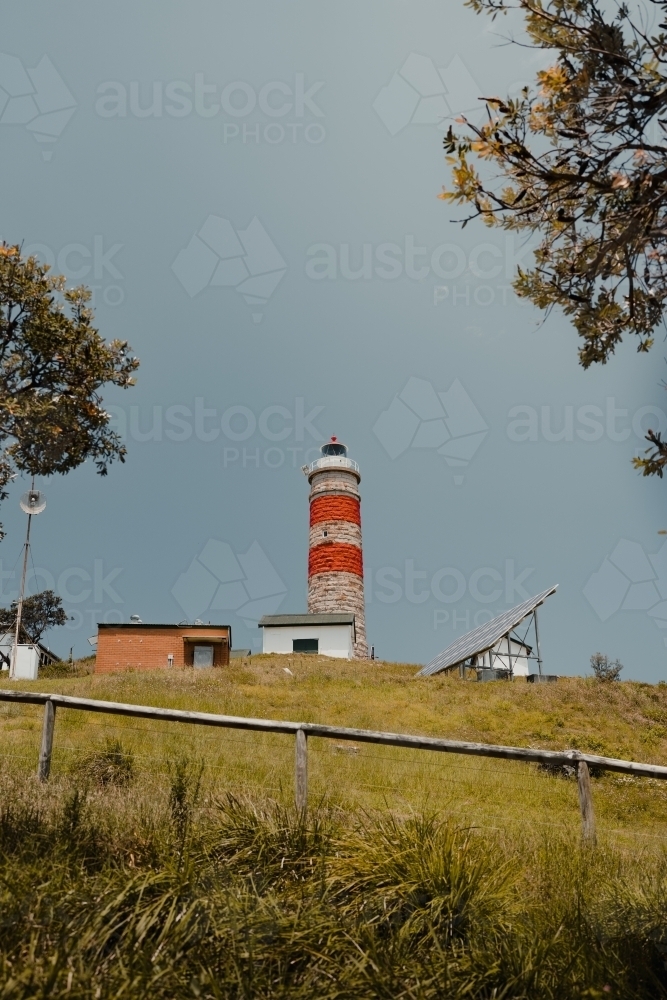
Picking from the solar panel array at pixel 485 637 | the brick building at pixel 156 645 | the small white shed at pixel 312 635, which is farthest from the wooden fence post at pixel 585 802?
the small white shed at pixel 312 635

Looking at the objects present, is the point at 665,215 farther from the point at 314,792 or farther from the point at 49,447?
the point at 49,447

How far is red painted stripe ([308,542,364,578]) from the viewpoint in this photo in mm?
47500

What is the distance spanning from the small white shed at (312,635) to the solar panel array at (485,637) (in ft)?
18.5

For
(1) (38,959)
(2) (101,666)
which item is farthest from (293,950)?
(2) (101,666)

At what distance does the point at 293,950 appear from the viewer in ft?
14.2

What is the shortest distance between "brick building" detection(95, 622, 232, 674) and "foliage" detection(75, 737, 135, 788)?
83.0 ft

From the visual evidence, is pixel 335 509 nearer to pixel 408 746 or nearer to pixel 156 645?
pixel 156 645

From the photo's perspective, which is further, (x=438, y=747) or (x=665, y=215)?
(x=438, y=747)

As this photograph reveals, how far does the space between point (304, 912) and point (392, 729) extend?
15.1 metres

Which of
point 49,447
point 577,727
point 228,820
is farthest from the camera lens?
point 577,727

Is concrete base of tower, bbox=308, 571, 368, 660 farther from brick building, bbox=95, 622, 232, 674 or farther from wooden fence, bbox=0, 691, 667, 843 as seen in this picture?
wooden fence, bbox=0, 691, 667, 843

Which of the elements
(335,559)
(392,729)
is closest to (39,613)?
(335,559)

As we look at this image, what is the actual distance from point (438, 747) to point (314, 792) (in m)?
1.84

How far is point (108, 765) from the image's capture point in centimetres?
954
